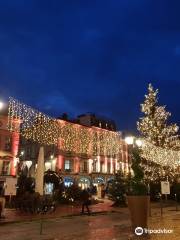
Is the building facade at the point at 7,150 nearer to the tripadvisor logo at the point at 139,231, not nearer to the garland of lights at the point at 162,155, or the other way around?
the garland of lights at the point at 162,155

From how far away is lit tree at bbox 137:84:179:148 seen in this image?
1382 inches

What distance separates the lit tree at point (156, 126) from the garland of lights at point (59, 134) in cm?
991

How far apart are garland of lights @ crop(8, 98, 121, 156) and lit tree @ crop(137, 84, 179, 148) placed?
991 centimetres

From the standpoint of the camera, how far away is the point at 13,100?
74.2ft

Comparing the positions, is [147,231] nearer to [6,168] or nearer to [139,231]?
[139,231]

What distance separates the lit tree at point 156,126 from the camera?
35094mm

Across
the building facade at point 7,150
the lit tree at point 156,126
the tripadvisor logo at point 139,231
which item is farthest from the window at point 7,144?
the tripadvisor logo at point 139,231

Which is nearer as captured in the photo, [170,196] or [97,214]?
[97,214]

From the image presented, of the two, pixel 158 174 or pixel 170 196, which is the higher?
pixel 158 174

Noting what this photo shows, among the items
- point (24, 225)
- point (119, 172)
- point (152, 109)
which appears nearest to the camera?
point (24, 225)

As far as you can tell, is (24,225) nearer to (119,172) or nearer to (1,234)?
(1,234)

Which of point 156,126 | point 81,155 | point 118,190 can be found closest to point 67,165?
point 81,155

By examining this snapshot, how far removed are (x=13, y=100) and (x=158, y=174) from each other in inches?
722

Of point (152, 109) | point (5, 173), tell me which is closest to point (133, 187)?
point (152, 109)
